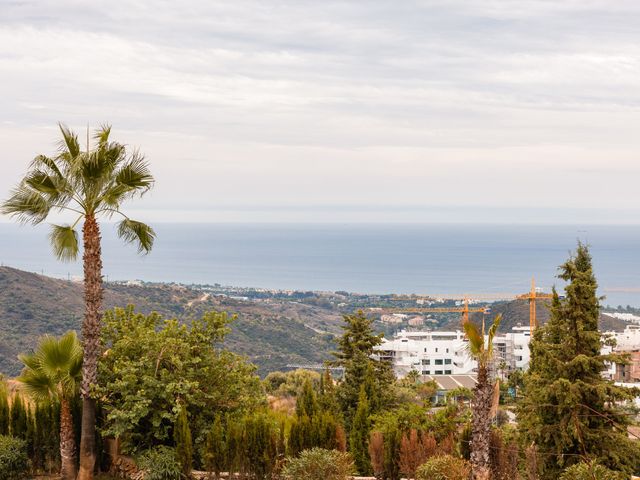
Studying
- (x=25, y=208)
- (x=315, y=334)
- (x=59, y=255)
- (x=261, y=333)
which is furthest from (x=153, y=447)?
(x=315, y=334)

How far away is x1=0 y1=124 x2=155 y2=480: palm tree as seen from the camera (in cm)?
1171

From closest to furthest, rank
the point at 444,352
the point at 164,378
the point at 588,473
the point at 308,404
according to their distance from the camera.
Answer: the point at 588,473 < the point at 164,378 < the point at 308,404 < the point at 444,352

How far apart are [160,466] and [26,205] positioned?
4306 mm

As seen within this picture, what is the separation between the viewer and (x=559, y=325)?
14.2 metres

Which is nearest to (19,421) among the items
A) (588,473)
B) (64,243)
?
(64,243)

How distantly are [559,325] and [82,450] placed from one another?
26.4ft

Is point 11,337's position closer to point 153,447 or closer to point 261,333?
point 261,333

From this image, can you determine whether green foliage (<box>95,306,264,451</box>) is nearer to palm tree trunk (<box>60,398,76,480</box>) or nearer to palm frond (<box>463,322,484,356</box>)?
palm tree trunk (<box>60,398,76,480</box>)

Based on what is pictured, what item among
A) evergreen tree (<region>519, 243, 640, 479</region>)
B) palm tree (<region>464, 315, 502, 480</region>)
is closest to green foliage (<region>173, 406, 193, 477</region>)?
palm tree (<region>464, 315, 502, 480</region>)

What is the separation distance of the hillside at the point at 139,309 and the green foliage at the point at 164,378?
29.0 m

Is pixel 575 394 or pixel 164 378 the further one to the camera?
pixel 575 394

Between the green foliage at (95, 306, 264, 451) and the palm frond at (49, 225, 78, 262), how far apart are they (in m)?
1.73

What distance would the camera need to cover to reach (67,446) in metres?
12.2

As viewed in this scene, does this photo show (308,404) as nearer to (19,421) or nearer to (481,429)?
(481,429)
